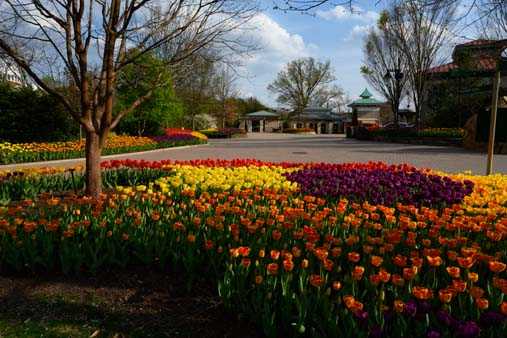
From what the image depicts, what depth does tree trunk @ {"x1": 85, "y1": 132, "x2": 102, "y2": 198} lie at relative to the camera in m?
5.64

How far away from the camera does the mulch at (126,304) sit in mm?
2727

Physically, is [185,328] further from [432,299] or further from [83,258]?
[432,299]

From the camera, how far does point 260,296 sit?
2449 mm

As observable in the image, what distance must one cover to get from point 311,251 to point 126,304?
137 centimetres

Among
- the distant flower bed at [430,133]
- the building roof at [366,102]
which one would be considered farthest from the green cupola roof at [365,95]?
the distant flower bed at [430,133]

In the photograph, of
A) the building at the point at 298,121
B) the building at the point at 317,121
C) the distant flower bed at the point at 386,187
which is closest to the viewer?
the distant flower bed at the point at 386,187

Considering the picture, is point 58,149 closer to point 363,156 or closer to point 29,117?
point 29,117

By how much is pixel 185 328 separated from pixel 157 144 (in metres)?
21.3

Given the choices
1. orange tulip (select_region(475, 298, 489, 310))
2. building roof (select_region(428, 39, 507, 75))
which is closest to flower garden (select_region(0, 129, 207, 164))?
building roof (select_region(428, 39, 507, 75))

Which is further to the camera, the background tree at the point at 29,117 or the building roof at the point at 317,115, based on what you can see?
the building roof at the point at 317,115

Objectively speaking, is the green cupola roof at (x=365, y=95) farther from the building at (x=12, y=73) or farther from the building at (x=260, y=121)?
the building at (x=12, y=73)

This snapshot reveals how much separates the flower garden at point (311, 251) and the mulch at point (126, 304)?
11 centimetres

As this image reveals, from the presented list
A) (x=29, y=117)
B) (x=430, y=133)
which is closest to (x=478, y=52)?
(x=430, y=133)

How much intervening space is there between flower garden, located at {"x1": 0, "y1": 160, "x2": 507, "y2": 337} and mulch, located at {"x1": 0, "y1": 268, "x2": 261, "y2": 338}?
0.34 ft
